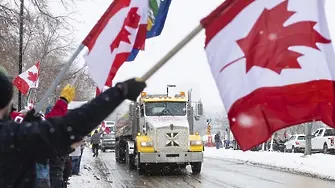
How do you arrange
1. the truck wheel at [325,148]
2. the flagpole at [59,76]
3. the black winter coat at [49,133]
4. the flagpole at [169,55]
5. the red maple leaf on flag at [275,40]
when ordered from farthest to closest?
the truck wheel at [325,148], the red maple leaf on flag at [275,40], the flagpole at [59,76], the flagpole at [169,55], the black winter coat at [49,133]

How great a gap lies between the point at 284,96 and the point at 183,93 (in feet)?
51.7

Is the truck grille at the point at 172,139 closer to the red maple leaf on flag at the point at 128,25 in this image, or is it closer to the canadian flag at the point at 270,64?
the red maple leaf on flag at the point at 128,25

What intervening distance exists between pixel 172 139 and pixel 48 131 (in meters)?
16.1

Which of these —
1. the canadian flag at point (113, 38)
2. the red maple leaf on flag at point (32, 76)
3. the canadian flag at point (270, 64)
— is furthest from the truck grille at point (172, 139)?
the canadian flag at point (270, 64)

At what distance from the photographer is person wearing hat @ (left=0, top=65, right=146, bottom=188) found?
103 inches

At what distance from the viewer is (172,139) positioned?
61.1 ft

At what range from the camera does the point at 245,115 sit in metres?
4.12

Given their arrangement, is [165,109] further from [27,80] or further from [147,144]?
[27,80]

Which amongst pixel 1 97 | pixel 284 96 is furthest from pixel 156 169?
pixel 1 97

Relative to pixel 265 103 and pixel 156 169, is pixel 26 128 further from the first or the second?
pixel 156 169

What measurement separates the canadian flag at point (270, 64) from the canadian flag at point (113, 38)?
1.20 m

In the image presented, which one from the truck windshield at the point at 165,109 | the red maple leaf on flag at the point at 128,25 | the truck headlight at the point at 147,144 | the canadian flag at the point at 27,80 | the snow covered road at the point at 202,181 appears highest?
the canadian flag at the point at 27,80

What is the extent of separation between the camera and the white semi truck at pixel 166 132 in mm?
18547

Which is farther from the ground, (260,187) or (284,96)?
(284,96)
